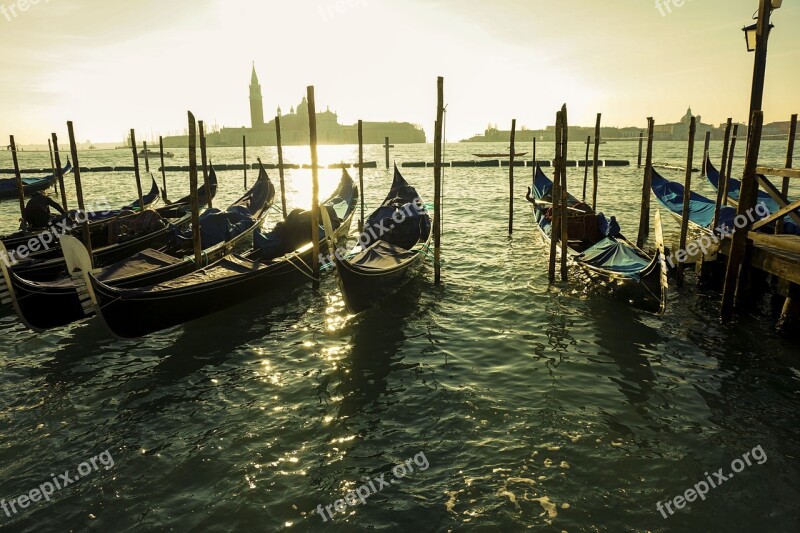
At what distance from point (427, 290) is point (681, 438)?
5789 millimetres

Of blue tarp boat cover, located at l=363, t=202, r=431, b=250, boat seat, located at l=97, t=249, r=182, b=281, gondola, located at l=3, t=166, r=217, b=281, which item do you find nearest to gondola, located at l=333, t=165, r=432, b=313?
blue tarp boat cover, located at l=363, t=202, r=431, b=250

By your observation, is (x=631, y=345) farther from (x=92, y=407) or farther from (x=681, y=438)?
(x=92, y=407)

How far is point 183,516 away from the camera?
4.24 m

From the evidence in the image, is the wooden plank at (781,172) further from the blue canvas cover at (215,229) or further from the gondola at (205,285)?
the blue canvas cover at (215,229)

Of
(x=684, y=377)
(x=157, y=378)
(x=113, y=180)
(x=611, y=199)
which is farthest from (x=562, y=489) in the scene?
(x=113, y=180)

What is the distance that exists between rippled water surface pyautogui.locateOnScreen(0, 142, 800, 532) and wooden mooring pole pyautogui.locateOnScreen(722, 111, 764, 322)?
0.64 m

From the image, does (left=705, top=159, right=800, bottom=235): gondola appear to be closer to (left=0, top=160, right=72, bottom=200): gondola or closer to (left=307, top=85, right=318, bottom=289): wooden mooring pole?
(left=307, top=85, right=318, bottom=289): wooden mooring pole

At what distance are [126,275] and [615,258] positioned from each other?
907 centimetres

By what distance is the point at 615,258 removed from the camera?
889cm

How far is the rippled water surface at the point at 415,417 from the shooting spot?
431cm

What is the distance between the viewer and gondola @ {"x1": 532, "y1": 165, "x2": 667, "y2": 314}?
25.3 feet

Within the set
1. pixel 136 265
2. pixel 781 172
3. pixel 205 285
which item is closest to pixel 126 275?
pixel 136 265

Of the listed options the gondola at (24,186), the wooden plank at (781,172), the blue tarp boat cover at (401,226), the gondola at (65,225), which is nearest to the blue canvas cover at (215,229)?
the gondola at (65,225)

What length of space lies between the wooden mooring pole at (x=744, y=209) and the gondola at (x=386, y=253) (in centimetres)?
563
